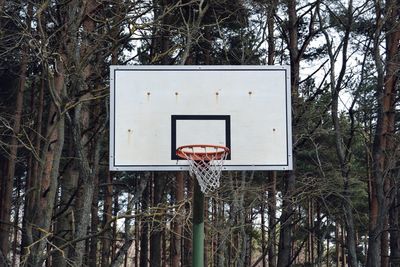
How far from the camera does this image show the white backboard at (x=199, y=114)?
6156mm

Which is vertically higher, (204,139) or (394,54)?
(394,54)

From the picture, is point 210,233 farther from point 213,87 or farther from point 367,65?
point 213,87

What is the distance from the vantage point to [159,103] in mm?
6312

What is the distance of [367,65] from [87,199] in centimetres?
1160

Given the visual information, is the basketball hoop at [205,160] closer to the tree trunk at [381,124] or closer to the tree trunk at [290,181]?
the tree trunk at [290,181]

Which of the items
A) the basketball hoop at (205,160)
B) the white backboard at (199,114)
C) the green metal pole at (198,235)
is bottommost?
the green metal pole at (198,235)

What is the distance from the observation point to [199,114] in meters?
6.28

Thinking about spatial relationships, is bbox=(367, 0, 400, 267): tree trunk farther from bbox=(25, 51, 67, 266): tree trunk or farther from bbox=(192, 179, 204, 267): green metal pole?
bbox=(192, 179, 204, 267): green metal pole

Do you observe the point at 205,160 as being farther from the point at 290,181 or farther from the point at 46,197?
the point at 290,181

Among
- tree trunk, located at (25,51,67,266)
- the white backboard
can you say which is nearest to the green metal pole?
the white backboard

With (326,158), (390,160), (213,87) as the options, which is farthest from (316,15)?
(213,87)

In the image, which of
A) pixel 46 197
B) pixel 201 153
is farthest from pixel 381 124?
pixel 201 153

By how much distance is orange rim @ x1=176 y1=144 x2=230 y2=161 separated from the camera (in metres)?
6.04

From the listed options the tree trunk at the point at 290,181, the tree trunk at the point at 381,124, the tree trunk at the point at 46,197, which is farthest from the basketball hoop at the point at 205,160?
the tree trunk at the point at 381,124
